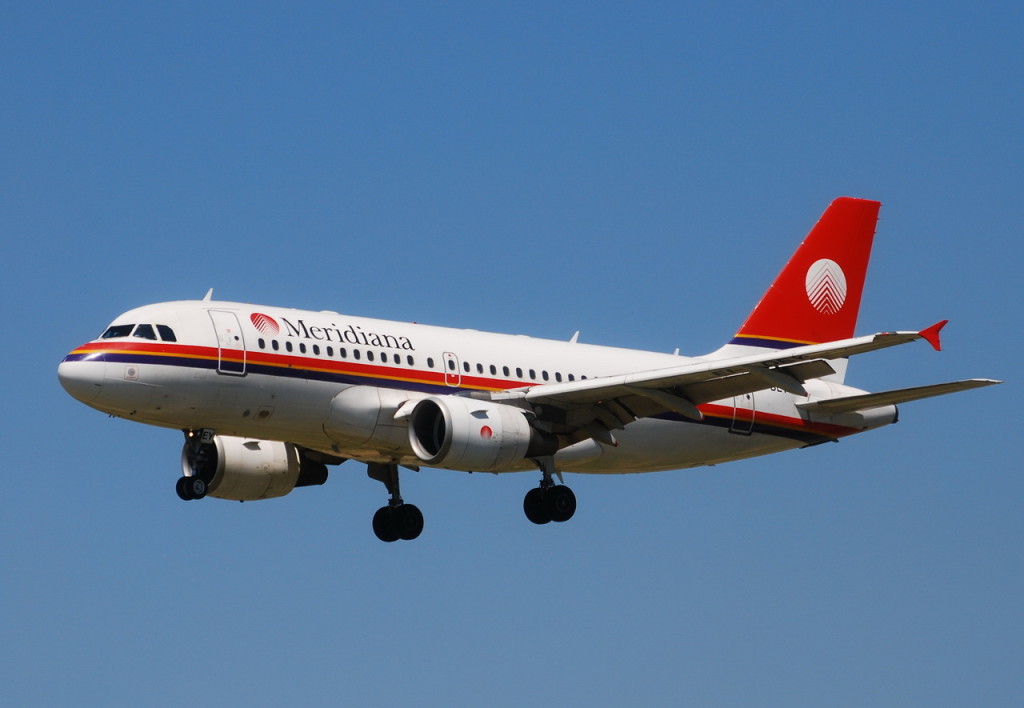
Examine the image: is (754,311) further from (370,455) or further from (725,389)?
(370,455)

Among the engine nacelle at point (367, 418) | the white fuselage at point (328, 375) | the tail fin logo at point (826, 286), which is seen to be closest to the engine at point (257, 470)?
the white fuselage at point (328, 375)

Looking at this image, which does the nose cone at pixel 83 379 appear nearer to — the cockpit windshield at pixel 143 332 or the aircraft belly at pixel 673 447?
the cockpit windshield at pixel 143 332

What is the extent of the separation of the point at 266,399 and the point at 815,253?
62.3 feet

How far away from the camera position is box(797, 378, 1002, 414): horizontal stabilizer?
4062 centimetres

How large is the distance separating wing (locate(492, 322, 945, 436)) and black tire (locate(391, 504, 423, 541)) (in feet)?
18.0

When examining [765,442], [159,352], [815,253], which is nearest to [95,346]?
[159,352]

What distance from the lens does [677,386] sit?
43.9 metres

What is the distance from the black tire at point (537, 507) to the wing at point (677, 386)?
1942 mm

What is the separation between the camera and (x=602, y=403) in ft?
147

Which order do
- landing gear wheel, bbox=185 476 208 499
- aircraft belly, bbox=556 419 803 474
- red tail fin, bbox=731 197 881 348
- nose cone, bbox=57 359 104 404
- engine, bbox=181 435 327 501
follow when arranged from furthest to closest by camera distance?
red tail fin, bbox=731 197 881 348, aircraft belly, bbox=556 419 803 474, engine, bbox=181 435 327 501, landing gear wheel, bbox=185 476 208 499, nose cone, bbox=57 359 104 404

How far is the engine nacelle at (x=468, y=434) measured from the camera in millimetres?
42031

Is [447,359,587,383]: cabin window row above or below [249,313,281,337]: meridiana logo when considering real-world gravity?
above

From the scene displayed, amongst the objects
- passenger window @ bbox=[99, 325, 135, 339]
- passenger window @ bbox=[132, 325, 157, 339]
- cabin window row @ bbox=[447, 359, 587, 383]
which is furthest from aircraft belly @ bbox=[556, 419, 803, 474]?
passenger window @ bbox=[99, 325, 135, 339]

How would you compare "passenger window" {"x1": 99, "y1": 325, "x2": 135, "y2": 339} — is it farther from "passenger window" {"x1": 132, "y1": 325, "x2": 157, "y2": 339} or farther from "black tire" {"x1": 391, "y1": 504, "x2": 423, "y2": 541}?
"black tire" {"x1": 391, "y1": 504, "x2": 423, "y2": 541}
